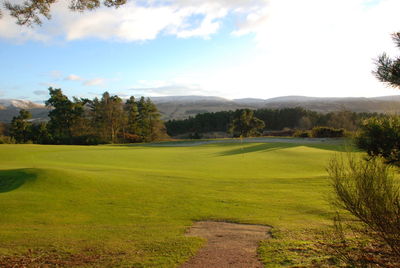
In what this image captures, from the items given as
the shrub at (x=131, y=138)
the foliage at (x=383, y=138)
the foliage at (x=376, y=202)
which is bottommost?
the shrub at (x=131, y=138)

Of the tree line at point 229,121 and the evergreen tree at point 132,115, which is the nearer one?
the evergreen tree at point 132,115

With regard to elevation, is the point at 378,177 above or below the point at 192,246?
above

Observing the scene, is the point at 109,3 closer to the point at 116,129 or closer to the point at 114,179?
the point at 114,179

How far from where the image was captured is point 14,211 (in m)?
9.16

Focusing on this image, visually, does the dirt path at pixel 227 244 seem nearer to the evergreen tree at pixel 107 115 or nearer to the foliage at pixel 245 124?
the foliage at pixel 245 124

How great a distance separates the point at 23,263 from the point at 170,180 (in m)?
8.20

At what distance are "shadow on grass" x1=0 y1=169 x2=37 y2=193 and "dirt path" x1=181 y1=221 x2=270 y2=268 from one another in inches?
300

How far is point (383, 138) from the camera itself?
602 centimetres

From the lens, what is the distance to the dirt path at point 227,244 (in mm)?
5703

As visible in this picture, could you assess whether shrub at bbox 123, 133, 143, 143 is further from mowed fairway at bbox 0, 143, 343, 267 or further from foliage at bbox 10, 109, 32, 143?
mowed fairway at bbox 0, 143, 343, 267

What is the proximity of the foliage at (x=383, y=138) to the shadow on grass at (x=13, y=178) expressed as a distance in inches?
451

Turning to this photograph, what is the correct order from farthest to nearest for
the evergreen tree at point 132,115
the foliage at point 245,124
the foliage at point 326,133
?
1. the evergreen tree at point 132,115
2. the foliage at point 245,124
3. the foliage at point 326,133

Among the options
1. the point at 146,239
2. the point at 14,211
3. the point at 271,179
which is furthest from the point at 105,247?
the point at 271,179

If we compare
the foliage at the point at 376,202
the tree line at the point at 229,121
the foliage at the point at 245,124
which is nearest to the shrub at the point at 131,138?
the tree line at the point at 229,121
